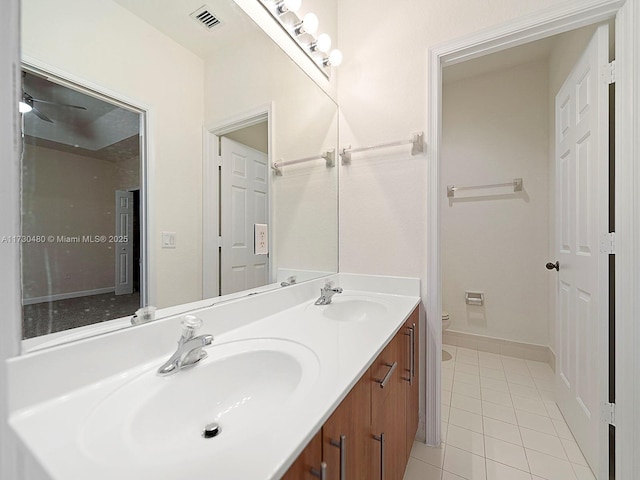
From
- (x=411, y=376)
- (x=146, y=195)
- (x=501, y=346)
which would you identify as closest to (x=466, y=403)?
(x=411, y=376)

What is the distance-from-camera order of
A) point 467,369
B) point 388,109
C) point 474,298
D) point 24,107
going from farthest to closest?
1. point 474,298
2. point 467,369
3. point 388,109
4. point 24,107

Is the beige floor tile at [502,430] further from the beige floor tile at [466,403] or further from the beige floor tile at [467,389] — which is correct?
the beige floor tile at [467,389]

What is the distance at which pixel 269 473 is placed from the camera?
355 millimetres

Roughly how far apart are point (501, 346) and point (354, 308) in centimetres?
193

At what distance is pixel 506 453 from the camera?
1.36 m

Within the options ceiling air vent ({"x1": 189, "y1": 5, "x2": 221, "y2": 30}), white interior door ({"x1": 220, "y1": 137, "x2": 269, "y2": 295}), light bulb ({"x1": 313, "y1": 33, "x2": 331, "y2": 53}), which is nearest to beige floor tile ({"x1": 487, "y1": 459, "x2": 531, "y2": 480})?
white interior door ({"x1": 220, "y1": 137, "x2": 269, "y2": 295})

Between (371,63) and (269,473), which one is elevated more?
(371,63)

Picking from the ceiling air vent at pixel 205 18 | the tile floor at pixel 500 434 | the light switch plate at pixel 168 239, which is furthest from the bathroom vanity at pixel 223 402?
the ceiling air vent at pixel 205 18

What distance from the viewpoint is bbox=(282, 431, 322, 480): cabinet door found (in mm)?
417

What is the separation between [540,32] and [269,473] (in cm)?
190

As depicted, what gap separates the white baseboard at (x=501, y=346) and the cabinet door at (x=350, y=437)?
2356 mm

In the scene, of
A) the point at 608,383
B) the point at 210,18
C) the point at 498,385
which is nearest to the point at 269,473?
the point at 210,18

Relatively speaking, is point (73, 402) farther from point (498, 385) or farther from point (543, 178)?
point (543, 178)

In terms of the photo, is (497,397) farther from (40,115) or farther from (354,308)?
(40,115)
